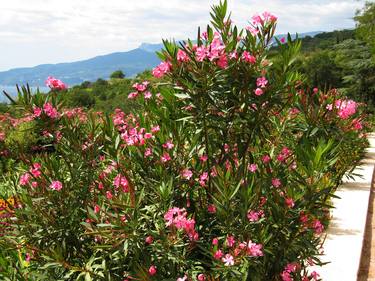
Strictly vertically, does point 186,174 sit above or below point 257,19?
below

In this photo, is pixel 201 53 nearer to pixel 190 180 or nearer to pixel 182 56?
pixel 182 56

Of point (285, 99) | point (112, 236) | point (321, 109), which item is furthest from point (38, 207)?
point (321, 109)

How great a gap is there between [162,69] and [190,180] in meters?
0.70

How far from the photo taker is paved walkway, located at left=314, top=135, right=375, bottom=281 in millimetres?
4355

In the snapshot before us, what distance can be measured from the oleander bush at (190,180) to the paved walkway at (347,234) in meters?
1.32

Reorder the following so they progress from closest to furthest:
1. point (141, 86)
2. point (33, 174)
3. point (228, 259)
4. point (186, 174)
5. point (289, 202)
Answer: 1. point (228, 259)
2. point (289, 202)
3. point (186, 174)
4. point (33, 174)
5. point (141, 86)

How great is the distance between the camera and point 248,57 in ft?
8.36

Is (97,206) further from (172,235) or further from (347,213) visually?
(347,213)

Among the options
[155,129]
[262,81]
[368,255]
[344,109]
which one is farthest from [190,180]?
[368,255]

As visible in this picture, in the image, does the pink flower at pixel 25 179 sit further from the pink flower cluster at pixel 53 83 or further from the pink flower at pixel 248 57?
the pink flower at pixel 248 57

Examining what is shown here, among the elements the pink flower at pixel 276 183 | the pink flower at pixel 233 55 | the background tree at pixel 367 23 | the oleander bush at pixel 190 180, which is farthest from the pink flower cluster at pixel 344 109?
the background tree at pixel 367 23

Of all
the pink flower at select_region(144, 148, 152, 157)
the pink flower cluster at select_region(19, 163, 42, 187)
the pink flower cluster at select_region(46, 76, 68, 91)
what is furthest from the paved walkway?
the pink flower cluster at select_region(46, 76, 68, 91)

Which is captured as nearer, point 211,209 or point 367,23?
point 211,209

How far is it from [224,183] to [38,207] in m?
1.09
